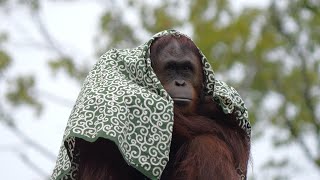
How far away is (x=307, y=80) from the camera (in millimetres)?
12203

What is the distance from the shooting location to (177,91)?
4.77 meters

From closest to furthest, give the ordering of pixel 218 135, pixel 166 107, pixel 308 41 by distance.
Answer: pixel 166 107 < pixel 218 135 < pixel 308 41

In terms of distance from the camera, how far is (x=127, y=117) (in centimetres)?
424

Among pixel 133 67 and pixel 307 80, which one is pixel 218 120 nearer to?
pixel 133 67

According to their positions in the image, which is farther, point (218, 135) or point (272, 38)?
point (272, 38)

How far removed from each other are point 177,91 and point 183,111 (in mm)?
147

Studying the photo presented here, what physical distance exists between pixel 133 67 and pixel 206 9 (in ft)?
25.3

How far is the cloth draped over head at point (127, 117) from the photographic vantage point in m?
4.14

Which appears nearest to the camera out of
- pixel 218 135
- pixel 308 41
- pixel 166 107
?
pixel 166 107

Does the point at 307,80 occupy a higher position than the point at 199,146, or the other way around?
the point at 307,80

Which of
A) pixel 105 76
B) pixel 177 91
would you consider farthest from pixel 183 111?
pixel 105 76

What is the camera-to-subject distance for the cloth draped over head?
4.14m

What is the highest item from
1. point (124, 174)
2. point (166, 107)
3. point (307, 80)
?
point (307, 80)

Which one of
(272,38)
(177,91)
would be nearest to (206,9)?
(272,38)
